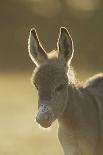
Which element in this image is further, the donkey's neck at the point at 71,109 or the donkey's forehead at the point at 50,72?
the donkey's neck at the point at 71,109

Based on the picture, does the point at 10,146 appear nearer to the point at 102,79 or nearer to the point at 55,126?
the point at 55,126

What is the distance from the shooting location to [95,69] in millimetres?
32812

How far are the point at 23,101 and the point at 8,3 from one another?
64.0 feet

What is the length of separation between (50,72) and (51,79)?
0.15 m

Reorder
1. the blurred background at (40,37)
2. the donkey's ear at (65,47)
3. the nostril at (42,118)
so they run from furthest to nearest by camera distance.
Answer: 1. the blurred background at (40,37)
2. the donkey's ear at (65,47)
3. the nostril at (42,118)

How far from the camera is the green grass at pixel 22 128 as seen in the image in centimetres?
1661

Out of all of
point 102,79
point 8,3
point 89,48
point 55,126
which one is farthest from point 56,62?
point 8,3

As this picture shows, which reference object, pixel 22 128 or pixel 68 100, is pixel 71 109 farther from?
pixel 22 128

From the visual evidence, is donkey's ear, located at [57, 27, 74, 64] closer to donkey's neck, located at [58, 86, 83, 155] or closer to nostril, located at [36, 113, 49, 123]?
donkey's neck, located at [58, 86, 83, 155]

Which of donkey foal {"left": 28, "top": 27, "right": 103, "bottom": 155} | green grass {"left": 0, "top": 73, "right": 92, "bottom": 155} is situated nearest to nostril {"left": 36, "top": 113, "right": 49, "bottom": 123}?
donkey foal {"left": 28, "top": 27, "right": 103, "bottom": 155}

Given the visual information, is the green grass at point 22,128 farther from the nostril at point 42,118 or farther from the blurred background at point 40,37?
the nostril at point 42,118

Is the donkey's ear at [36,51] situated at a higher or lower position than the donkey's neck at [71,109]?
higher

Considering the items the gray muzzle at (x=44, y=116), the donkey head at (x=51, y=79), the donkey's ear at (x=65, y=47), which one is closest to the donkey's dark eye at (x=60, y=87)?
the donkey head at (x=51, y=79)

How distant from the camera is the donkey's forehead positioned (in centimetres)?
915
